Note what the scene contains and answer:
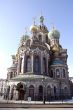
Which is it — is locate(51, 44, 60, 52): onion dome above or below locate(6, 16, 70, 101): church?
above

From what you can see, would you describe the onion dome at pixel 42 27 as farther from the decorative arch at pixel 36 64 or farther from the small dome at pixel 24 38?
the decorative arch at pixel 36 64

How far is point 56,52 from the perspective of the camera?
189 feet

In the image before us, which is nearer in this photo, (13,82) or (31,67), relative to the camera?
(13,82)

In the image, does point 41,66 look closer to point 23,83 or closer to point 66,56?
point 23,83

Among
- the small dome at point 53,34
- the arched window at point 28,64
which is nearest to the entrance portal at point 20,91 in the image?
the arched window at point 28,64

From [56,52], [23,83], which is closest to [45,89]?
[23,83]

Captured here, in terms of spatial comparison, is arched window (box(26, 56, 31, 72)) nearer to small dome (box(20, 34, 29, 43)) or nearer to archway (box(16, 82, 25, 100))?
archway (box(16, 82, 25, 100))

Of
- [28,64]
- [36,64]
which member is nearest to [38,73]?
[36,64]

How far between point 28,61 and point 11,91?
11.0 metres

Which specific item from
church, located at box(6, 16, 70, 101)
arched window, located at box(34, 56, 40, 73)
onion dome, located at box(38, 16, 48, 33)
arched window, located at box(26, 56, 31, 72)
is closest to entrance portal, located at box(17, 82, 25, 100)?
church, located at box(6, 16, 70, 101)

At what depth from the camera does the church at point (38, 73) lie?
3950 centimetres

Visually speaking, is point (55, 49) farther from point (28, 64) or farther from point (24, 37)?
point (24, 37)

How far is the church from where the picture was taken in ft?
130

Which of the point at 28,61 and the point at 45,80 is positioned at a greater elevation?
the point at 28,61
